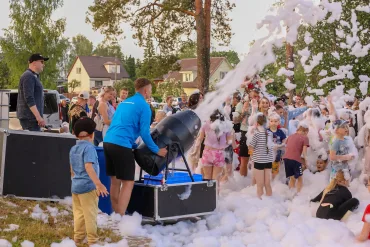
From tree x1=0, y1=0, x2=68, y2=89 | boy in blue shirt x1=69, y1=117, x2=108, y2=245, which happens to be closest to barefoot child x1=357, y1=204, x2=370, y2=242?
boy in blue shirt x1=69, y1=117, x2=108, y2=245

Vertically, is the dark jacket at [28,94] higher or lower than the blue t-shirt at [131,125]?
higher

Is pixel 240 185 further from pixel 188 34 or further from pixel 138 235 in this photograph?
pixel 188 34

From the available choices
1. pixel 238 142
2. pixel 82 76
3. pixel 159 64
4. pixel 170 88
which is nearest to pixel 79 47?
pixel 82 76

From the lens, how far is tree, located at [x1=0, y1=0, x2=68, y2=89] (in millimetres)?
50031

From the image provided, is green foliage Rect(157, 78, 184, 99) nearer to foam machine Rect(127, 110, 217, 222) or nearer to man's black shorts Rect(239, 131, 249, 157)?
man's black shorts Rect(239, 131, 249, 157)

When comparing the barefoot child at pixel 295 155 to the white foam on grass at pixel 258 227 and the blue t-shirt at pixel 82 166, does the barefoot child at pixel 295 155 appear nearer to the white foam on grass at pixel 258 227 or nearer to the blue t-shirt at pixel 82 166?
the white foam on grass at pixel 258 227

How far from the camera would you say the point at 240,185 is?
10914mm

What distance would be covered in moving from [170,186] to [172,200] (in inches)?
7.9

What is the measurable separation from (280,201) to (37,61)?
4.32 meters

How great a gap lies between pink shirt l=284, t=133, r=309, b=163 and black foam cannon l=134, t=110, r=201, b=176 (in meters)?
2.59

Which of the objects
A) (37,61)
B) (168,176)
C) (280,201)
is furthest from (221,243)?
(37,61)

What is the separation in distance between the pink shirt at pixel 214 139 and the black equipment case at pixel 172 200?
6.51 feet

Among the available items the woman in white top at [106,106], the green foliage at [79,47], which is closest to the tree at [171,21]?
the woman in white top at [106,106]

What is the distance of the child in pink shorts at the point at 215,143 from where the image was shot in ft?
32.9
